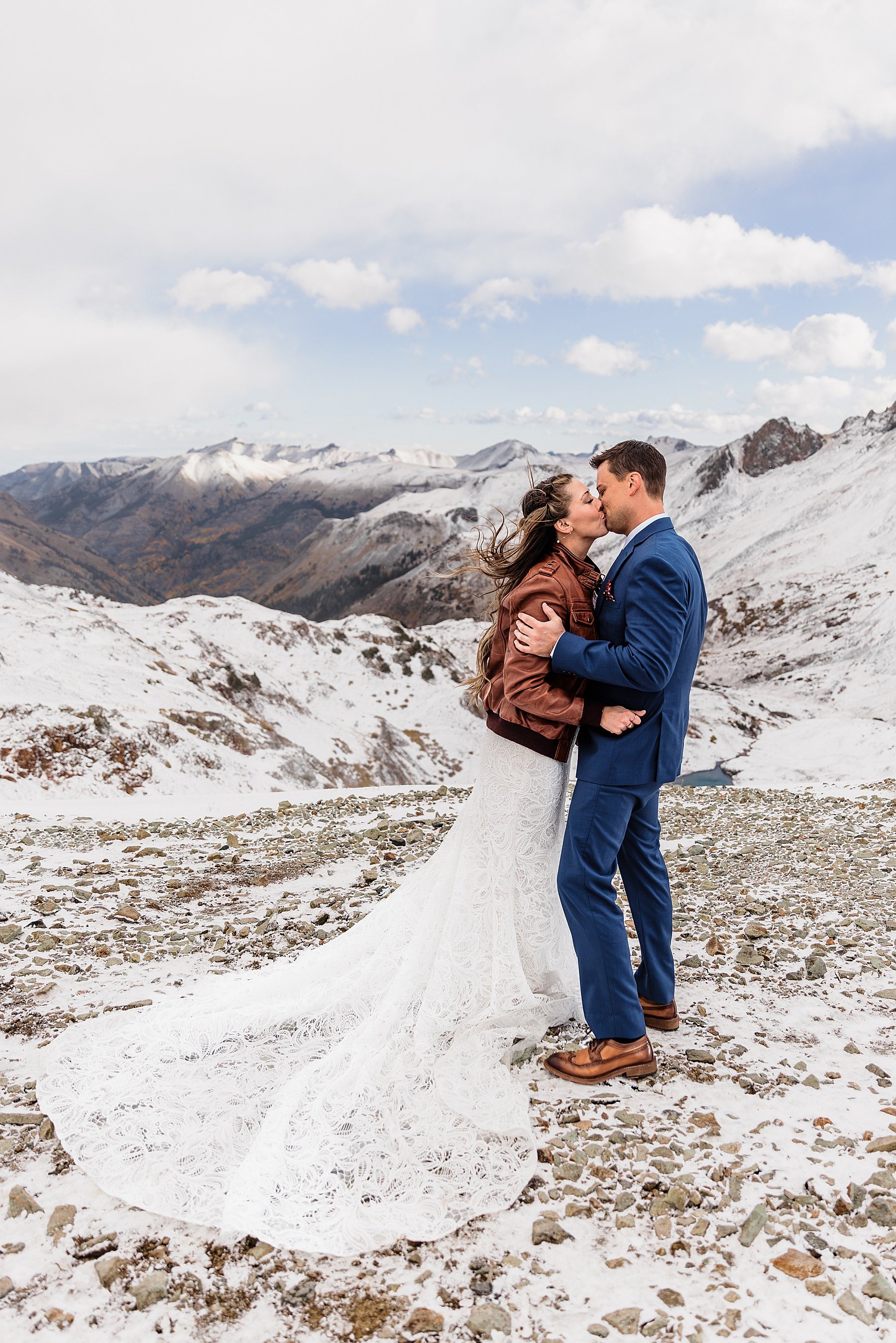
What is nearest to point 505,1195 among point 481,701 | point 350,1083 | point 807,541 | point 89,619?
point 350,1083

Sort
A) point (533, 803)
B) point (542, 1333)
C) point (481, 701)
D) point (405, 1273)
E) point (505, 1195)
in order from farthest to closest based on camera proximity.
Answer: point (481, 701)
point (533, 803)
point (505, 1195)
point (405, 1273)
point (542, 1333)

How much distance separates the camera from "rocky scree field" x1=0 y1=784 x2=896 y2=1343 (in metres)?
3.12

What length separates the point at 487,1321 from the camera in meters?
3.07

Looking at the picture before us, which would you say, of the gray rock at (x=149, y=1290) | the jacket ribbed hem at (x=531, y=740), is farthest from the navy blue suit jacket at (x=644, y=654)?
the gray rock at (x=149, y=1290)

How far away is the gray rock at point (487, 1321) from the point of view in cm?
304

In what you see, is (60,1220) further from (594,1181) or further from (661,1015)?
(661,1015)

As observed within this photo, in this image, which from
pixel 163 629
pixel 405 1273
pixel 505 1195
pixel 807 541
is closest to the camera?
pixel 405 1273

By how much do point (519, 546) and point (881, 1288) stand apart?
13.3 feet

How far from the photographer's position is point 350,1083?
455cm

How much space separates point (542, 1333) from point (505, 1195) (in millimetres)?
758

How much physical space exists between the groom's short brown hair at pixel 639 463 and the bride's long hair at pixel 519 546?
0.91 feet

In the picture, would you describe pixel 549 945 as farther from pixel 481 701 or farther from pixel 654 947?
pixel 481 701

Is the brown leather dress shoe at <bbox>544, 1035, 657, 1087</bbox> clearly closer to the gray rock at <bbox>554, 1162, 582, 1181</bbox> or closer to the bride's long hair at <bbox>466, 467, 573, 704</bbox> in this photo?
the gray rock at <bbox>554, 1162, 582, 1181</bbox>

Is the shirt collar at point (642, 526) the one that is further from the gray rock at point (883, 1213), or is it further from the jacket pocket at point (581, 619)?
the gray rock at point (883, 1213)
